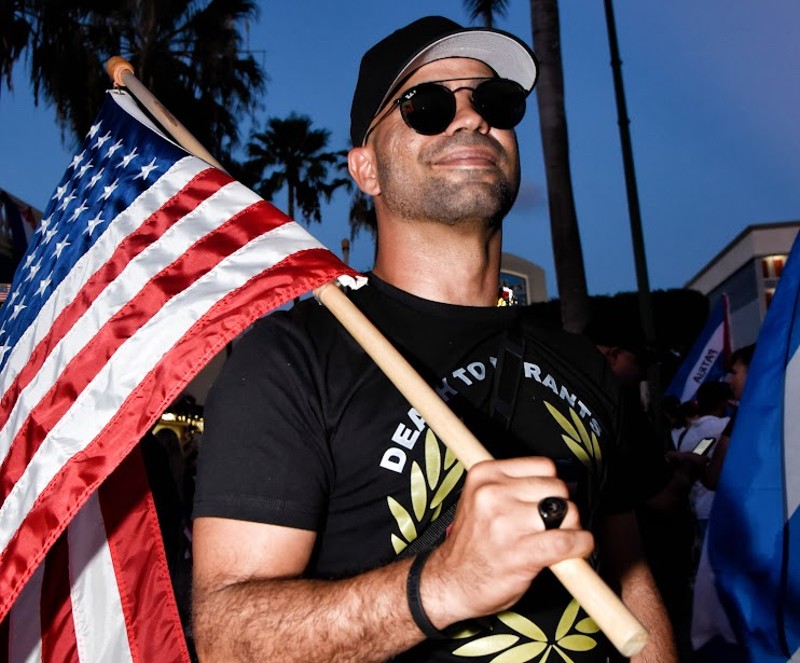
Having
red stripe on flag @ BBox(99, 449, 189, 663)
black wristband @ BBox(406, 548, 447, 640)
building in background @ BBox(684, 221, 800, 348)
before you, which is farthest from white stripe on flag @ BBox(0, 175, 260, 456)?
building in background @ BBox(684, 221, 800, 348)

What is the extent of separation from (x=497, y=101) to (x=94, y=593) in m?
1.83

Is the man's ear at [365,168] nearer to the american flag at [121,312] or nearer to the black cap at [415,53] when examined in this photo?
the black cap at [415,53]

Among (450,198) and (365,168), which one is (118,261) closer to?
(365,168)

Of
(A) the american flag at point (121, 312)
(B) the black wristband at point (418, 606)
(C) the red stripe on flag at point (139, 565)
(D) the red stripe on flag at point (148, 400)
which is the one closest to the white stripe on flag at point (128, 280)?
(A) the american flag at point (121, 312)

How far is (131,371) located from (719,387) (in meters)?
6.85

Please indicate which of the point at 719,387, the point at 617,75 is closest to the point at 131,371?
the point at 719,387

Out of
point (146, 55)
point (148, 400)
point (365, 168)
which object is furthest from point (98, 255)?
point (146, 55)

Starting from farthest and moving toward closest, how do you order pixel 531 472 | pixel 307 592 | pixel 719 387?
pixel 719 387, pixel 307 592, pixel 531 472

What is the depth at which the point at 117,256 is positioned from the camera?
7.40 ft

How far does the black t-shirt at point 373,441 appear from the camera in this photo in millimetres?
1729

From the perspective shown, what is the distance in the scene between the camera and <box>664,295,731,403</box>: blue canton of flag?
10.9m

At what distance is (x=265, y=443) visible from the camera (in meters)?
1.73

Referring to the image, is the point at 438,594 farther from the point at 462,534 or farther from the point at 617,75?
the point at 617,75

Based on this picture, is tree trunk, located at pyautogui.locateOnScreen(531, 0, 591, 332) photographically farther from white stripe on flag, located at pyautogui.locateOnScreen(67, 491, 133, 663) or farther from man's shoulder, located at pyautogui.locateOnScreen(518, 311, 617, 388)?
white stripe on flag, located at pyautogui.locateOnScreen(67, 491, 133, 663)
